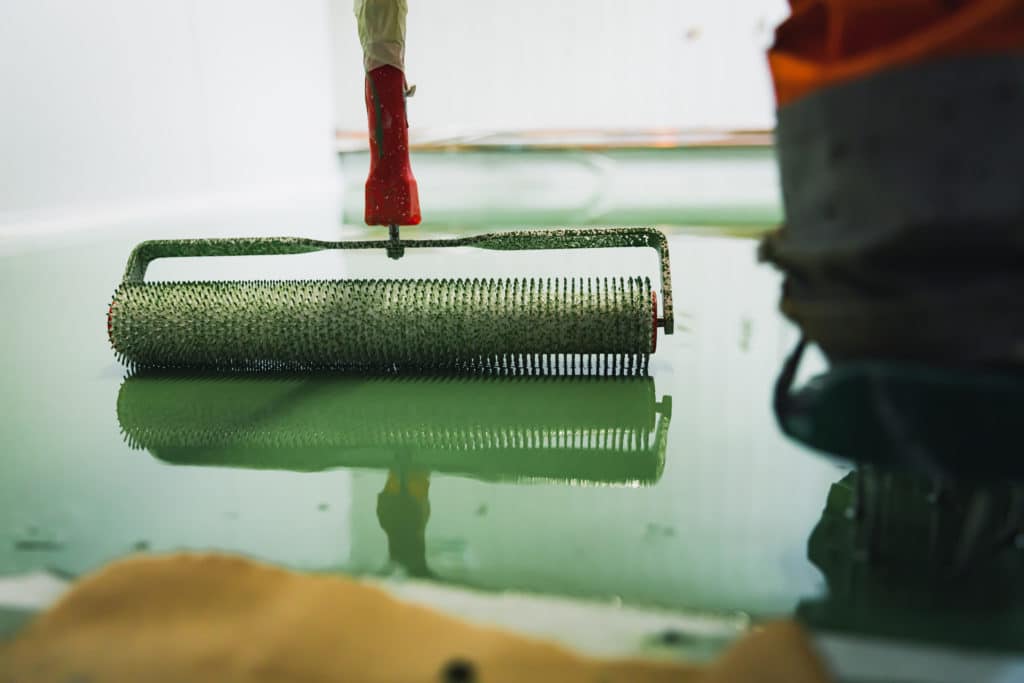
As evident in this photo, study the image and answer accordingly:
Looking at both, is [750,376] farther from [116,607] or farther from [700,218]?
[700,218]

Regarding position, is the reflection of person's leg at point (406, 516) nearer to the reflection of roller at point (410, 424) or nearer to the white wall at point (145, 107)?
the reflection of roller at point (410, 424)

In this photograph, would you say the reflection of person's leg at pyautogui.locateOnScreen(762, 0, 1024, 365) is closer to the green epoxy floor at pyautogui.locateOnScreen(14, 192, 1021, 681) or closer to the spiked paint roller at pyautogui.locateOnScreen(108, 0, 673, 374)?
the green epoxy floor at pyautogui.locateOnScreen(14, 192, 1021, 681)

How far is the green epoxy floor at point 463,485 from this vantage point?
807mm

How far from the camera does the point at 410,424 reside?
1191mm

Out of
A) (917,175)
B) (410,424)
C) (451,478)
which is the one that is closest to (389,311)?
(410,424)

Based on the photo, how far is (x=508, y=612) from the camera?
0.71 metres

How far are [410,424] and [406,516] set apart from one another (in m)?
0.28

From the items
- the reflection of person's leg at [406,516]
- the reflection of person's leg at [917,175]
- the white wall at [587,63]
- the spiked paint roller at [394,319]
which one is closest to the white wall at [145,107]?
the white wall at [587,63]

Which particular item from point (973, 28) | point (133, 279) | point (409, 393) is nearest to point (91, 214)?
point (133, 279)

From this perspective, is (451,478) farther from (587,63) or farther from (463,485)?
(587,63)

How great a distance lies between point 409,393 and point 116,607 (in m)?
0.68

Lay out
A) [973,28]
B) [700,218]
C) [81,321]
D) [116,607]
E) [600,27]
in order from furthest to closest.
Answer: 1. [600,27]
2. [700,218]
3. [81,321]
4. [116,607]
5. [973,28]

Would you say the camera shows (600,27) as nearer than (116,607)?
No

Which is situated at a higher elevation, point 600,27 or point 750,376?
point 600,27
